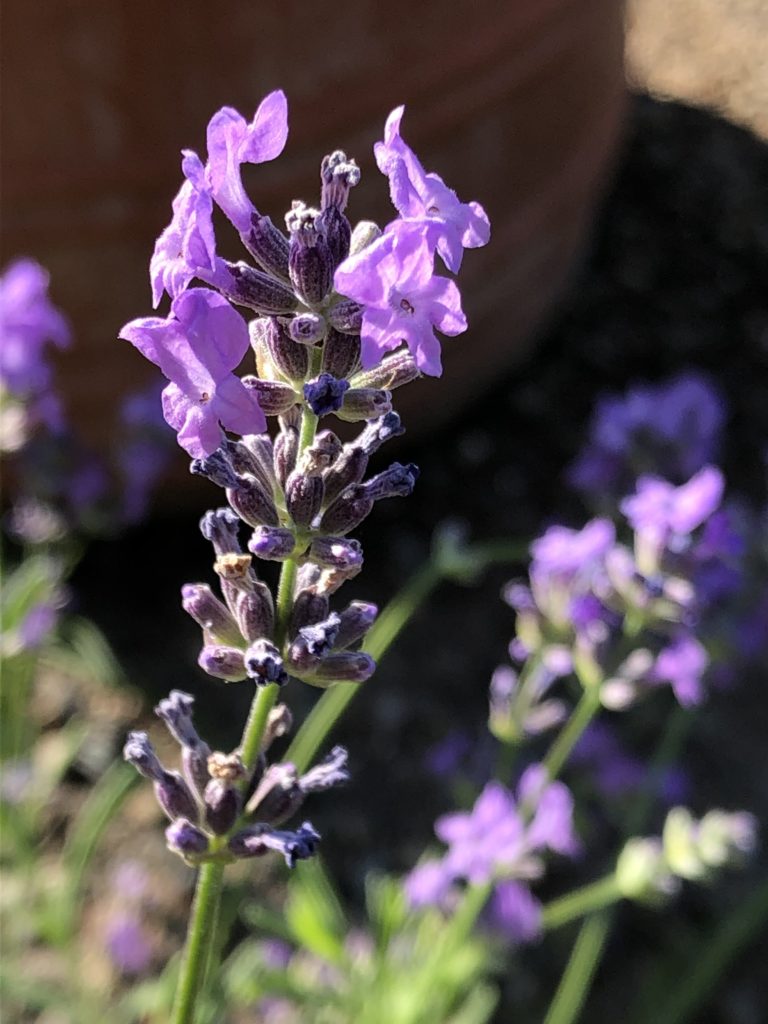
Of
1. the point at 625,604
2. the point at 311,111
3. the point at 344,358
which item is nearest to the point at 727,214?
the point at 311,111

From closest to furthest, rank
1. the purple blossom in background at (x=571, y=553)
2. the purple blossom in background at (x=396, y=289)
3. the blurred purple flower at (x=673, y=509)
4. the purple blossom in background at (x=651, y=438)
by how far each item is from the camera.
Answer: the purple blossom in background at (x=396, y=289) < the blurred purple flower at (x=673, y=509) < the purple blossom in background at (x=571, y=553) < the purple blossom in background at (x=651, y=438)

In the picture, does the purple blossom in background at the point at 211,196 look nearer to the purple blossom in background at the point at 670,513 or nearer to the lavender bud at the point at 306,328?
the lavender bud at the point at 306,328

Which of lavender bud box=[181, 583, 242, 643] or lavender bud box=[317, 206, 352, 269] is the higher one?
lavender bud box=[317, 206, 352, 269]

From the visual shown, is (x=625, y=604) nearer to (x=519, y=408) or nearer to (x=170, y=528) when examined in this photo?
(x=170, y=528)

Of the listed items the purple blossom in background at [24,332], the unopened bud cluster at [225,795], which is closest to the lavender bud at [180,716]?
the unopened bud cluster at [225,795]

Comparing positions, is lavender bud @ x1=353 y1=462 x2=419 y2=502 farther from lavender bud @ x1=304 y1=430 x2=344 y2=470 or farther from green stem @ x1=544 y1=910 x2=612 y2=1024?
green stem @ x1=544 y1=910 x2=612 y2=1024

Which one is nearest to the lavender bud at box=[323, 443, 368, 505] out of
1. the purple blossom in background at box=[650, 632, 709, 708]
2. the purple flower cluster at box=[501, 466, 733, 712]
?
the purple flower cluster at box=[501, 466, 733, 712]
